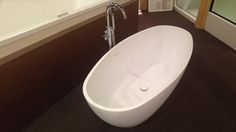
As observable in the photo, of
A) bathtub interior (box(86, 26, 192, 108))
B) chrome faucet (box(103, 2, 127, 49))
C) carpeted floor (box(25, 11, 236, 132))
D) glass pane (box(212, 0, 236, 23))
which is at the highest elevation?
chrome faucet (box(103, 2, 127, 49))

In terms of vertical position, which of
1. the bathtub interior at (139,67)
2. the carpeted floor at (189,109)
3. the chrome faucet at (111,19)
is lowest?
the carpeted floor at (189,109)

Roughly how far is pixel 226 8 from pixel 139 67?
1.53 metres

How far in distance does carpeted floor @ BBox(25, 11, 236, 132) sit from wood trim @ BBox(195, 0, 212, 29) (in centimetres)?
84

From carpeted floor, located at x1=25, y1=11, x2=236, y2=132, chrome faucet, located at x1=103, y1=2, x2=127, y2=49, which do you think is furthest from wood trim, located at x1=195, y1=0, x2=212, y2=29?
chrome faucet, located at x1=103, y1=2, x2=127, y2=49

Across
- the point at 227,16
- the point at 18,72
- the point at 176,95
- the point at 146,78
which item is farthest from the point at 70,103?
the point at 227,16

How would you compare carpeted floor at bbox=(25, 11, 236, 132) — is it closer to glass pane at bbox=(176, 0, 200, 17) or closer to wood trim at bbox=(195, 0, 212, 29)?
wood trim at bbox=(195, 0, 212, 29)

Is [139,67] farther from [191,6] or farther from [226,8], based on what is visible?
[191,6]

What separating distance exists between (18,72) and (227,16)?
2487mm

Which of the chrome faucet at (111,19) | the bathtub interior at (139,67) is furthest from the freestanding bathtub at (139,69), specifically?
the chrome faucet at (111,19)

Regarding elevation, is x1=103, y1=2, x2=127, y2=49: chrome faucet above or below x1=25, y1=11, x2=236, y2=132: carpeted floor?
above

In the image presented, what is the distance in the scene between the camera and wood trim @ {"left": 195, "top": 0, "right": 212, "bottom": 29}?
8.44 ft

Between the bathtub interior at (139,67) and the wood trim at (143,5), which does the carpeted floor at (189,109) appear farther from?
the wood trim at (143,5)

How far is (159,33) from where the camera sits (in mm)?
2018

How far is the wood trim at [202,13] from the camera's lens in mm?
2572
